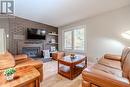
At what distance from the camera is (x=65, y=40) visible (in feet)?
20.6

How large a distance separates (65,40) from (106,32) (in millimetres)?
2479

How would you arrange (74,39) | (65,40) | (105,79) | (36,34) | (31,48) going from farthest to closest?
(65,40)
(74,39)
(31,48)
(36,34)
(105,79)

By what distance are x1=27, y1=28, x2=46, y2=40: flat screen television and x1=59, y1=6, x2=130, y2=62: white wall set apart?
2.00 m

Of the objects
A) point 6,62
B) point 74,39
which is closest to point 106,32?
point 74,39

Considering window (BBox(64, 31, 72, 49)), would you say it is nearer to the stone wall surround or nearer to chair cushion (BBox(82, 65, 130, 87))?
the stone wall surround

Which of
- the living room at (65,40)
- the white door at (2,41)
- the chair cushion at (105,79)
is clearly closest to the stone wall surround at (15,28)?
the living room at (65,40)

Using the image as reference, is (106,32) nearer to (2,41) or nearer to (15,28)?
(15,28)

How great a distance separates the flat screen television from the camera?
4855 millimetres

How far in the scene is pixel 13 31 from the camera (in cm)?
450

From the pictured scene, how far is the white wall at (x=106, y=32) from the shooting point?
425 cm

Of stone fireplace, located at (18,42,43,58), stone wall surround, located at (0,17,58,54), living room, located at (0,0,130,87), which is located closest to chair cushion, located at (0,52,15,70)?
living room, located at (0,0,130,87)

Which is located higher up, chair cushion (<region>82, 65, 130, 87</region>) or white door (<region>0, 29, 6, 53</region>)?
white door (<region>0, 29, 6, 53</region>)

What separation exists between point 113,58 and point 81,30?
2.68 meters

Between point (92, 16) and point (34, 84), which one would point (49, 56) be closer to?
point (92, 16)
